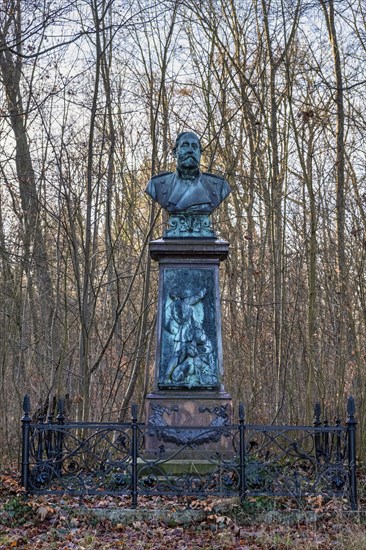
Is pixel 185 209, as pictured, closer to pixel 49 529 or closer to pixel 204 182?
pixel 204 182

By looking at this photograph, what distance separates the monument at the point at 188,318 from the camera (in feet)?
32.8

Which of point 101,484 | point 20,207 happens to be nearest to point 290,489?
point 101,484

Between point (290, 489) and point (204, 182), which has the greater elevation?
point (204, 182)

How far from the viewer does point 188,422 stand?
10.0 m

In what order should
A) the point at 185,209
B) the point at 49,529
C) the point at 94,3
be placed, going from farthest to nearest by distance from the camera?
the point at 94,3 → the point at 185,209 → the point at 49,529

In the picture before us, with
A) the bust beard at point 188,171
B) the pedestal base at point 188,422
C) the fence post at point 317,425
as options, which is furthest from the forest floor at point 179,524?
the bust beard at point 188,171

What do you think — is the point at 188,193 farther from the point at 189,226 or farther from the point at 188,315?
the point at 188,315

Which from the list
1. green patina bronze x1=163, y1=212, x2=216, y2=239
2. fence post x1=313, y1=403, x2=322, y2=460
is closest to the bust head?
green patina bronze x1=163, y1=212, x2=216, y2=239

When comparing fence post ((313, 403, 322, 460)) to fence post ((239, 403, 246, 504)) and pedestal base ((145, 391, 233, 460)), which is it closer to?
pedestal base ((145, 391, 233, 460))

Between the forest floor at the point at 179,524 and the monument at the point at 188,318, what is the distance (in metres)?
1.06

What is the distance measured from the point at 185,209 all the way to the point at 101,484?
3704 millimetres

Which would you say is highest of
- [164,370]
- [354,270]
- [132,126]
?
[132,126]

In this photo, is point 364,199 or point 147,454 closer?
point 147,454

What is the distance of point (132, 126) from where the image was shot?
17719 millimetres
